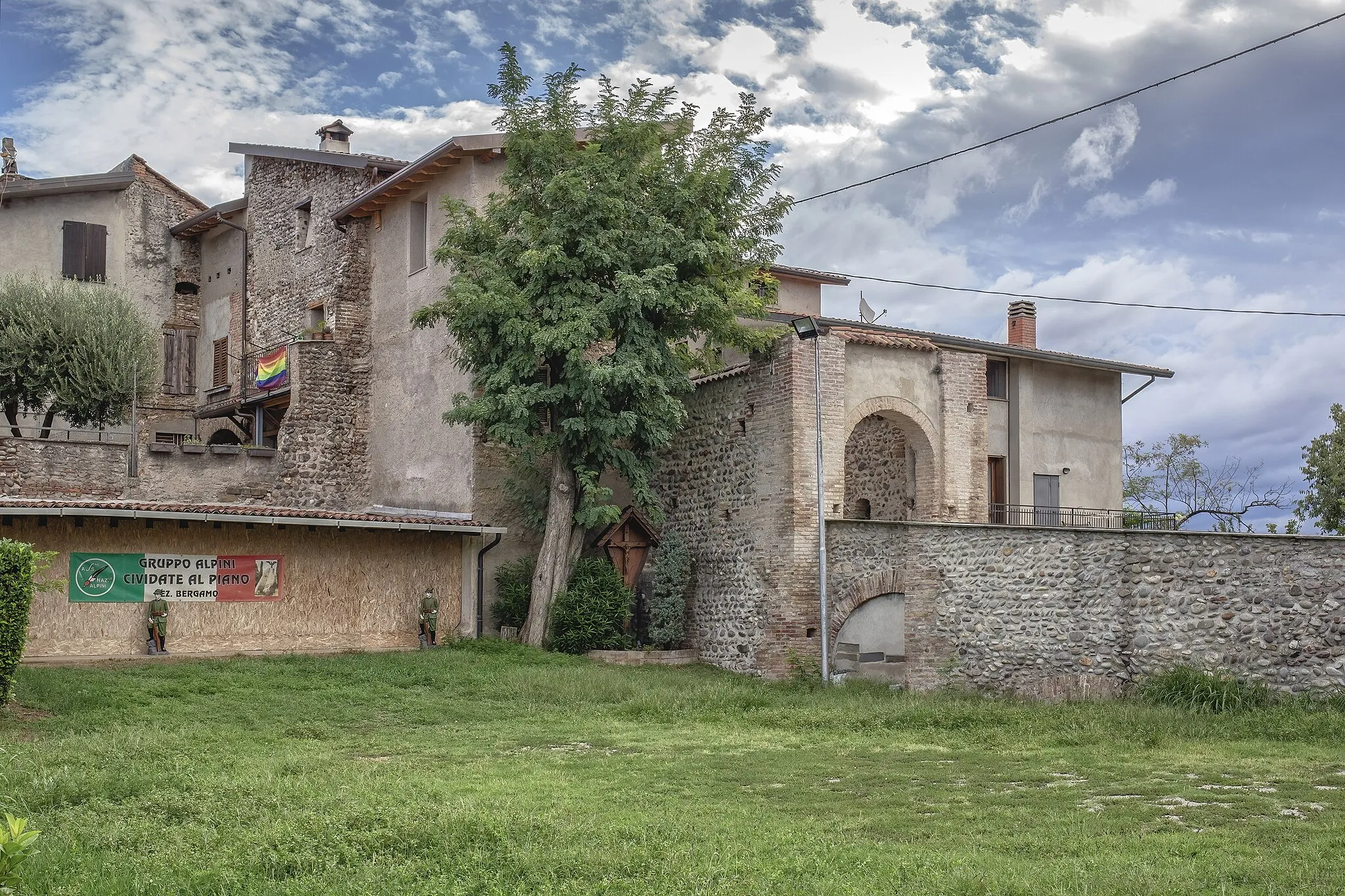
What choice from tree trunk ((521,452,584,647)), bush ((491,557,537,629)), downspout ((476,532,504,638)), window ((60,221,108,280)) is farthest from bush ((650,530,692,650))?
window ((60,221,108,280))

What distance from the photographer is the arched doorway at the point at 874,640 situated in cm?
2127

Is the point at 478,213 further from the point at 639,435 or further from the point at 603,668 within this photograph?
the point at 603,668

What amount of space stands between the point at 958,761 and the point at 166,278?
28621 mm

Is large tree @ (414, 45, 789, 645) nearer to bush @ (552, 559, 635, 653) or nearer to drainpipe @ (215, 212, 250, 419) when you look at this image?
bush @ (552, 559, 635, 653)

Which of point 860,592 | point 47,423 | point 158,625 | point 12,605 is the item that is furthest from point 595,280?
point 47,423

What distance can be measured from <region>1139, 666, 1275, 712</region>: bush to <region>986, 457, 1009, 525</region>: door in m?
12.4

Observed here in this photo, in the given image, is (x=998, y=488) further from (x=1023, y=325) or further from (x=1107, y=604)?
(x=1107, y=604)

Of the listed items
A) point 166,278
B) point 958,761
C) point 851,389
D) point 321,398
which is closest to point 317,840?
point 958,761

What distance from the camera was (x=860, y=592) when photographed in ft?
67.5

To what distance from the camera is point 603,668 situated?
20281mm

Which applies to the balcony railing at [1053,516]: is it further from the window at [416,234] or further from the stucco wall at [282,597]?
the window at [416,234]

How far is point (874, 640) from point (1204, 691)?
7.31 meters

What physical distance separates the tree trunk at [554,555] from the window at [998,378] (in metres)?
10.5

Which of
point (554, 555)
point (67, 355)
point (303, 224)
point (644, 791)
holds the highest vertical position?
point (303, 224)
